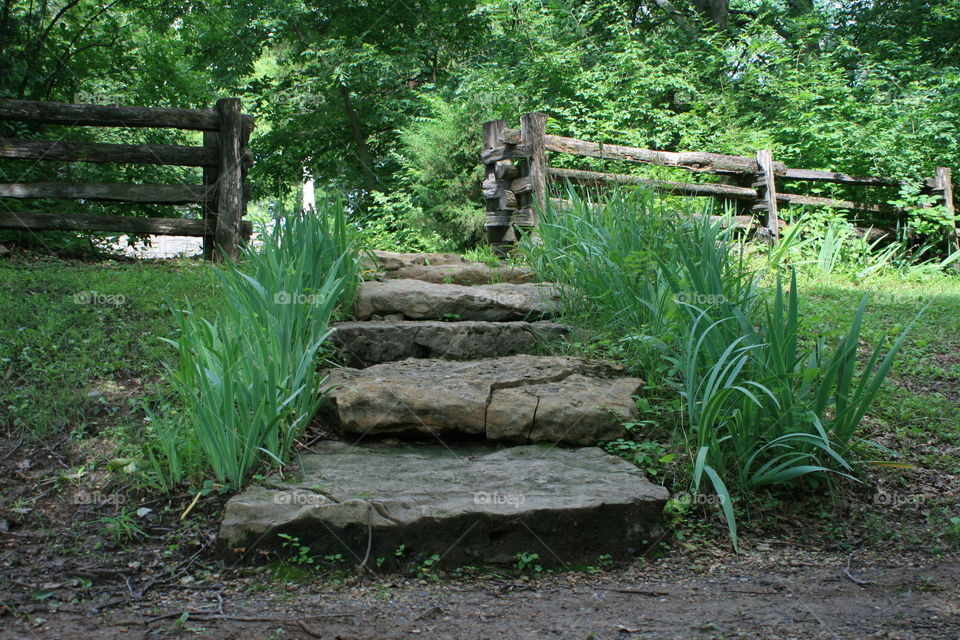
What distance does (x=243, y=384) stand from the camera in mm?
2520

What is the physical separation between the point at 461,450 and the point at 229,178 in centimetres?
466

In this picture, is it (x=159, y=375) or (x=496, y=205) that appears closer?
(x=159, y=375)

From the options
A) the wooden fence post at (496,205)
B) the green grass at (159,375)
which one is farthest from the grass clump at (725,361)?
the wooden fence post at (496,205)

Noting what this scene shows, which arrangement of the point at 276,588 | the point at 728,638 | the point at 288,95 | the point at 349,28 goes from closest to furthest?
the point at 728,638 → the point at 276,588 → the point at 288,95 → the point at 349,28

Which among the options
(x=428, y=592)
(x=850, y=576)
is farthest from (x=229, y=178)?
(x=850, y=576)

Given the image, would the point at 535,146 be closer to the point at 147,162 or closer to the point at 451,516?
the point at 147,162

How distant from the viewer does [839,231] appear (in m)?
7.90

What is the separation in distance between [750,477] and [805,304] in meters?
3.12

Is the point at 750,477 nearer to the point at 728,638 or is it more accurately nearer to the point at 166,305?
the point at 728,638

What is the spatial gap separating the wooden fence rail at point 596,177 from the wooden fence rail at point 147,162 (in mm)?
2368

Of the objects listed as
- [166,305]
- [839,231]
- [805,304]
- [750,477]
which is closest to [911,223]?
[839,231]

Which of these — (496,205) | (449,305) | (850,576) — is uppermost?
(496,205)

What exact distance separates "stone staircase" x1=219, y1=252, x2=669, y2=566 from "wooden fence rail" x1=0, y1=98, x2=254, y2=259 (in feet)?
9.64

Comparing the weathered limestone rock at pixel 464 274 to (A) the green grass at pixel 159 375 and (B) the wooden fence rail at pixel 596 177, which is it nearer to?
(B) the wooden fence rail at pixel 596 177
